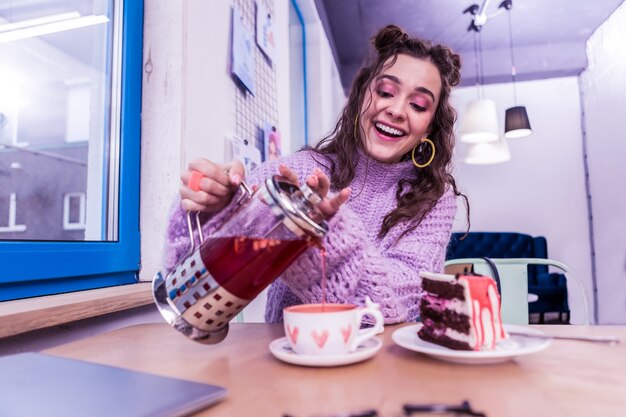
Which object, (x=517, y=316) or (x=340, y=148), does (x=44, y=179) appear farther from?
(x=517, y=316)

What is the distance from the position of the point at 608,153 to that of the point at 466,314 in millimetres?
4376

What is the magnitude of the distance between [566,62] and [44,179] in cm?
499

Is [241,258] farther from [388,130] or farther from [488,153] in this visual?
[488,153]

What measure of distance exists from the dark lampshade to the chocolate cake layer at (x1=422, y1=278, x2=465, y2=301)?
3.84 m

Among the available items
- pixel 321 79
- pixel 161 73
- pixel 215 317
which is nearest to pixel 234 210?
pixel 215 317

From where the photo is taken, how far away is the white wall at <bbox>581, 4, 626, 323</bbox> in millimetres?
3824

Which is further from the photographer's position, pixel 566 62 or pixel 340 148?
pixel 566 62

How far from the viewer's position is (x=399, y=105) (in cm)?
120

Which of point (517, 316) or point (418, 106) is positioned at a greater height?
point (418, 106)

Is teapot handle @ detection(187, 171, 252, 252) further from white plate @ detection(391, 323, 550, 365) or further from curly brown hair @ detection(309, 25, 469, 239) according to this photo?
curly brown hair @ detection(309, 25, 469, 239)

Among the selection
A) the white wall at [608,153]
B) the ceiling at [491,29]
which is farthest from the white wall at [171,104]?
the white wall at [608,153]

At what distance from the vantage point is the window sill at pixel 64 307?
0.67 meters

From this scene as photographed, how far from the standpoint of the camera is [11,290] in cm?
80

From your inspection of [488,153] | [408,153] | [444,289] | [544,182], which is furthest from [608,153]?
[444,289]
